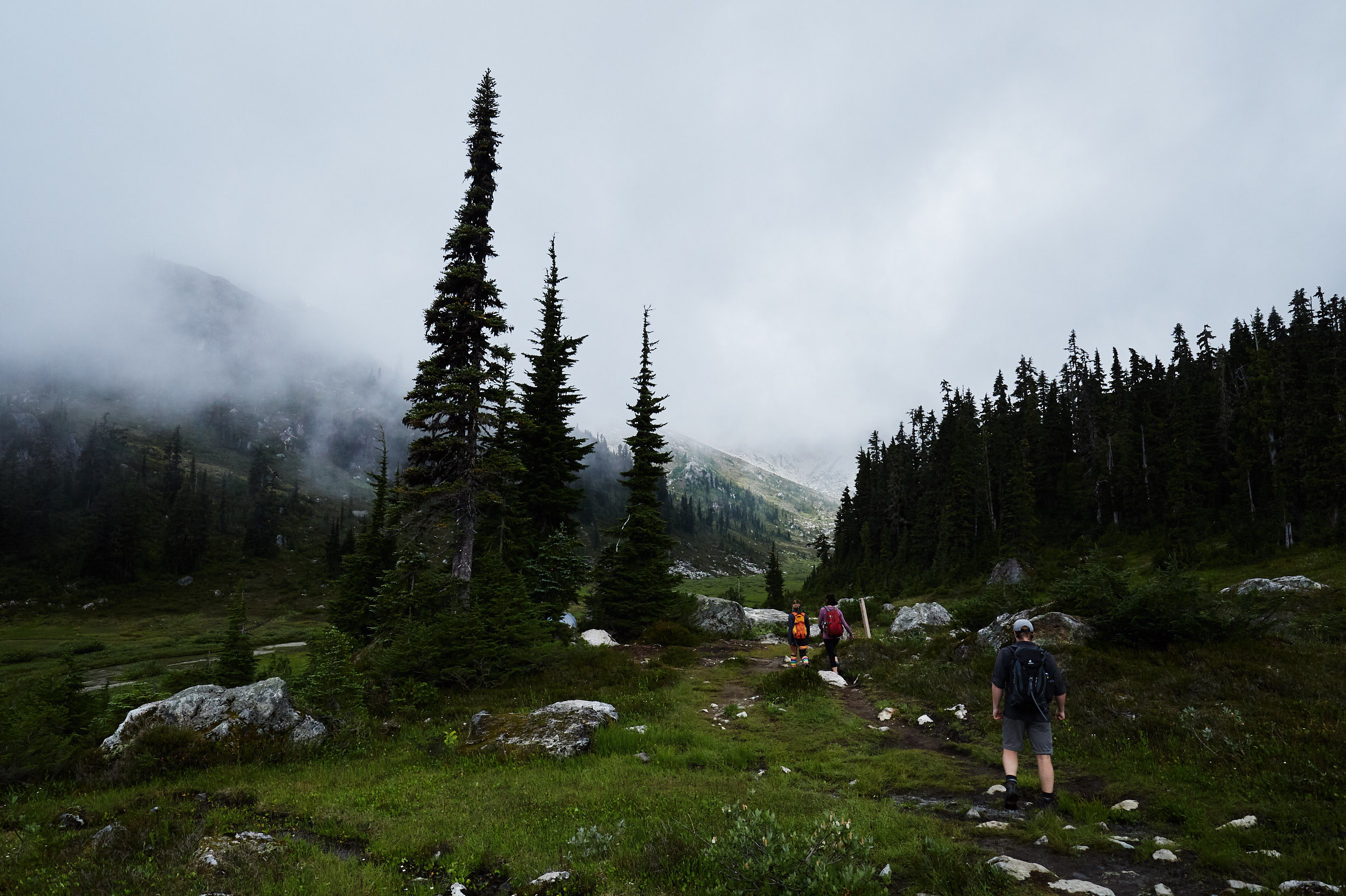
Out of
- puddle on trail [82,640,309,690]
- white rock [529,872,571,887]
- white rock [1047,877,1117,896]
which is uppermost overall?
white rock [1047,877,1117,896]

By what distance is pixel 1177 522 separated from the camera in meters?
58.7

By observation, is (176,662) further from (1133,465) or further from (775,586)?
(1133,465)

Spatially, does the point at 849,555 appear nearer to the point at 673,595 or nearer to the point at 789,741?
the point at 673,595

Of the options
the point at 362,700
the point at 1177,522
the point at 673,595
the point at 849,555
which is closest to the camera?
the point at 362,700

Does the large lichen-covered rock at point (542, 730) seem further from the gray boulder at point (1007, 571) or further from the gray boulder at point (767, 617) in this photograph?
the gray boulder at point (1007, 571)

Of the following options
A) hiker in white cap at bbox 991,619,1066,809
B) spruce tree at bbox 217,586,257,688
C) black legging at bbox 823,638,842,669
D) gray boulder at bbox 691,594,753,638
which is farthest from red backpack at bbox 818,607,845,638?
spruce tree at bbox 217,586,257,688

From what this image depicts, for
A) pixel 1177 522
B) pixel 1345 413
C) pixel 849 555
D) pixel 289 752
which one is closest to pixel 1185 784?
pixel 289 752

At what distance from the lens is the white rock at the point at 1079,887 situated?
5.30 metres

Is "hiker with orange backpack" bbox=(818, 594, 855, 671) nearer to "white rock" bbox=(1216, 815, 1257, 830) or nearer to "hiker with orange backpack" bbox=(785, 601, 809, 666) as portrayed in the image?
"hiker with orange backpack" bbox=(785, 601, 809, 666)

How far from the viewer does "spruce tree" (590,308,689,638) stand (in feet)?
94.3

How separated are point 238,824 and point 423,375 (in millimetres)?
16586

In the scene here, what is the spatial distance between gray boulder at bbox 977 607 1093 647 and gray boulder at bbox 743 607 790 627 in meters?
19.4

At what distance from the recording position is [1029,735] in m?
8.95

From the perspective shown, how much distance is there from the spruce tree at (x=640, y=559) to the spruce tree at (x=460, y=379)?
27.1 ft
